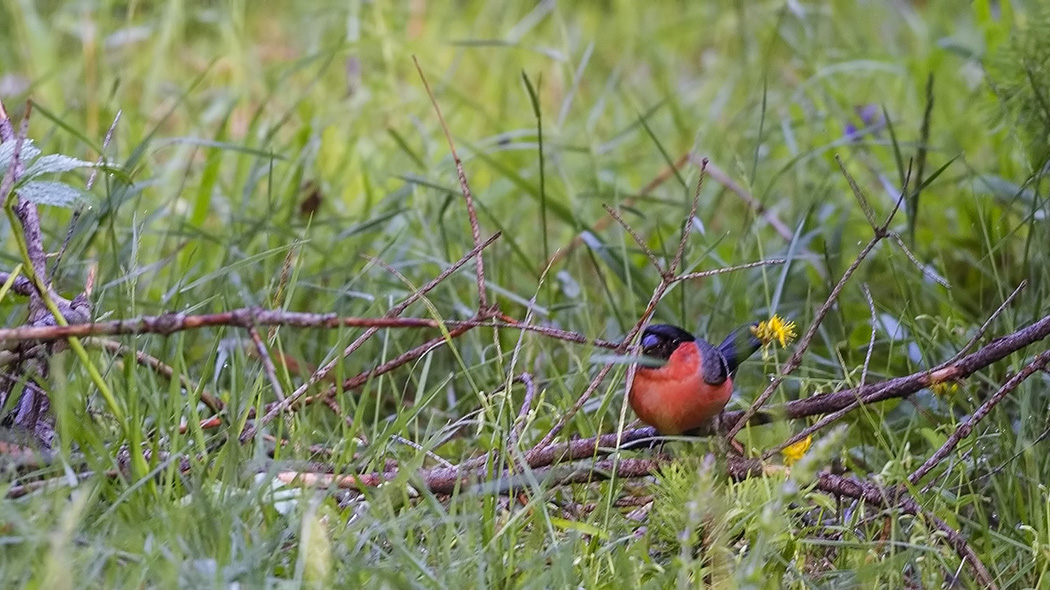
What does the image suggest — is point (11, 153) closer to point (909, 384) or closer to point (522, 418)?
point (522, 418)

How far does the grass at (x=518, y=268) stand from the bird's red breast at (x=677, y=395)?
70mm

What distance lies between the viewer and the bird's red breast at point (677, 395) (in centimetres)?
175

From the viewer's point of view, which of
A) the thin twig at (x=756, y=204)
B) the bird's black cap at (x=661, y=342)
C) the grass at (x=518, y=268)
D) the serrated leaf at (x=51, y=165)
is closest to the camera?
the grass at (x=518, y=268)

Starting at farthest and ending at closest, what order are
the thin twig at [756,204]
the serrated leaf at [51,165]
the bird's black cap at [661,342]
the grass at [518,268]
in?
the thin twig at [756,204], the bird's black cap at [661,342], the serrated leaf at [51,165], the grass at [518,268]

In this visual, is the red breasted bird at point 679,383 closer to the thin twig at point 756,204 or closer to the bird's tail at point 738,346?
the bird's tail at point 738,346

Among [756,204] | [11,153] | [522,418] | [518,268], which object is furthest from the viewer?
[756,204]

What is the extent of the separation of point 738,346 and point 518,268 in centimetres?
110

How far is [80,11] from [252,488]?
3085 millimetres

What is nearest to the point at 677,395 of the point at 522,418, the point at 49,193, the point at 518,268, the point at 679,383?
the point at 679,383

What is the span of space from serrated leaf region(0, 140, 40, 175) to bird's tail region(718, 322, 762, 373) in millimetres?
1100

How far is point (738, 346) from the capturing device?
6.20ft

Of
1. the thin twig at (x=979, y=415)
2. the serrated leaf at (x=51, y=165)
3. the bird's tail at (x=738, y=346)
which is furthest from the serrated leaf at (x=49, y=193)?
the thin twig at (x=979, y=415)

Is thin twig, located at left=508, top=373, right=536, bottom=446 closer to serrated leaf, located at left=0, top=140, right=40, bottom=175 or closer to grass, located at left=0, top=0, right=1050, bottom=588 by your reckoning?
grass, located at left=0, top=0, right=1050, bottom=588

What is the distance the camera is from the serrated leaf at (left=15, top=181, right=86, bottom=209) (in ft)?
5.49
